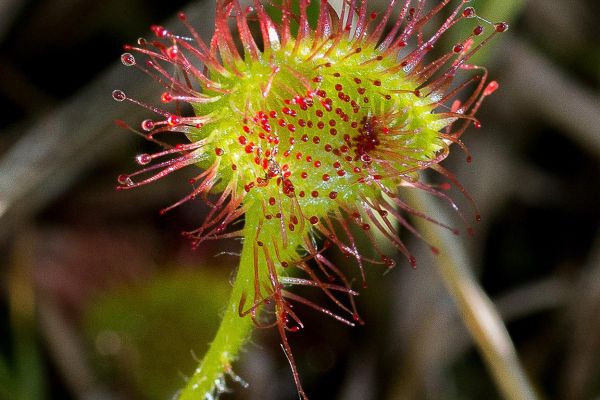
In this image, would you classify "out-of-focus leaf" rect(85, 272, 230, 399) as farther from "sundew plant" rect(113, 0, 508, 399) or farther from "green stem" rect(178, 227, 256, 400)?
"sundew plant" rect(113, 0, 508, 399)

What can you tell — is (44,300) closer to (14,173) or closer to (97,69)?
(14,173)

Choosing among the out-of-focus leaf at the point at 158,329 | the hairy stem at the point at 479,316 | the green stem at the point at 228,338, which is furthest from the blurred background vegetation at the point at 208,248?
the green stem at the point at 228,338

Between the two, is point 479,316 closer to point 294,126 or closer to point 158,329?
point 294,126

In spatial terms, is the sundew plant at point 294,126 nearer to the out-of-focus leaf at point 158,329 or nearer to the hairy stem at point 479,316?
the hairy stem at point 479,316

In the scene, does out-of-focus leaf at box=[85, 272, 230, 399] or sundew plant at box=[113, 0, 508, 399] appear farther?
out-of-focus leaf at box=[85, 272, 230, 399]

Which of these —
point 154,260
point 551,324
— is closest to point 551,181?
point 551,324

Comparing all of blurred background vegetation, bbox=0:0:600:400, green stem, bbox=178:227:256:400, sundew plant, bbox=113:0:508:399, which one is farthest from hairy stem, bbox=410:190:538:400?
green stem, bbox=178:227:256:400

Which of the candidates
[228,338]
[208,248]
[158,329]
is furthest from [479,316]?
[158,329]
